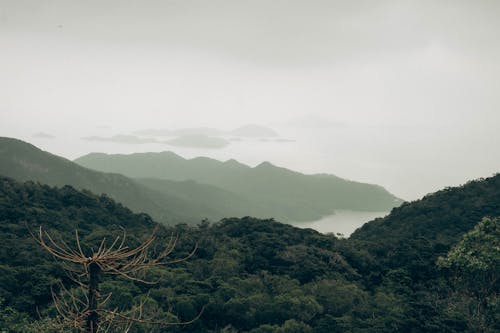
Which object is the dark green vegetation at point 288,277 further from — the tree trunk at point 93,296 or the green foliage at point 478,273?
the tree trunk at point 93,296

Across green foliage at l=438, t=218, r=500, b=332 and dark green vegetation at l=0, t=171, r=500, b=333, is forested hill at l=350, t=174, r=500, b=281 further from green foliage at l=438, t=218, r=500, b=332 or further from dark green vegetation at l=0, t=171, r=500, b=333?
green foliage at l=438, t=218, r=500, b=332

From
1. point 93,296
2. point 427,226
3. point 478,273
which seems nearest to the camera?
point 93,296

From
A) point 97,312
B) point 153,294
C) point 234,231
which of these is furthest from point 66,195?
point 97,312

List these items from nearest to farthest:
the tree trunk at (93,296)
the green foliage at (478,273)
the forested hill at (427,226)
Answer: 1. the tree trunk at (93,296)
2. the green foliage at (478,273)
3. the forested hill at (427,226)

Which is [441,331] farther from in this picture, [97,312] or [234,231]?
[234,231]

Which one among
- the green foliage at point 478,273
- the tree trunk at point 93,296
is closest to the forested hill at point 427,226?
the green foliage at point 478,273

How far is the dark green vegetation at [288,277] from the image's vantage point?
137ft

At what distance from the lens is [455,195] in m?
103

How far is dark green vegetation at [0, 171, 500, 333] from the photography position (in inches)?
1639

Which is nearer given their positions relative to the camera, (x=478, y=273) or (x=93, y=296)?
(x=93, y=296)

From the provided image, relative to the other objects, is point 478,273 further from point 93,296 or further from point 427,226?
point 93,296

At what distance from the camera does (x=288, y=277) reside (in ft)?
188

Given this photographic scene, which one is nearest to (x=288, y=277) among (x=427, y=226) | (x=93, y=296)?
(x=93, y=296)

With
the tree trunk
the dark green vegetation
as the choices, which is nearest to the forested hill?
the dark green vegetation
